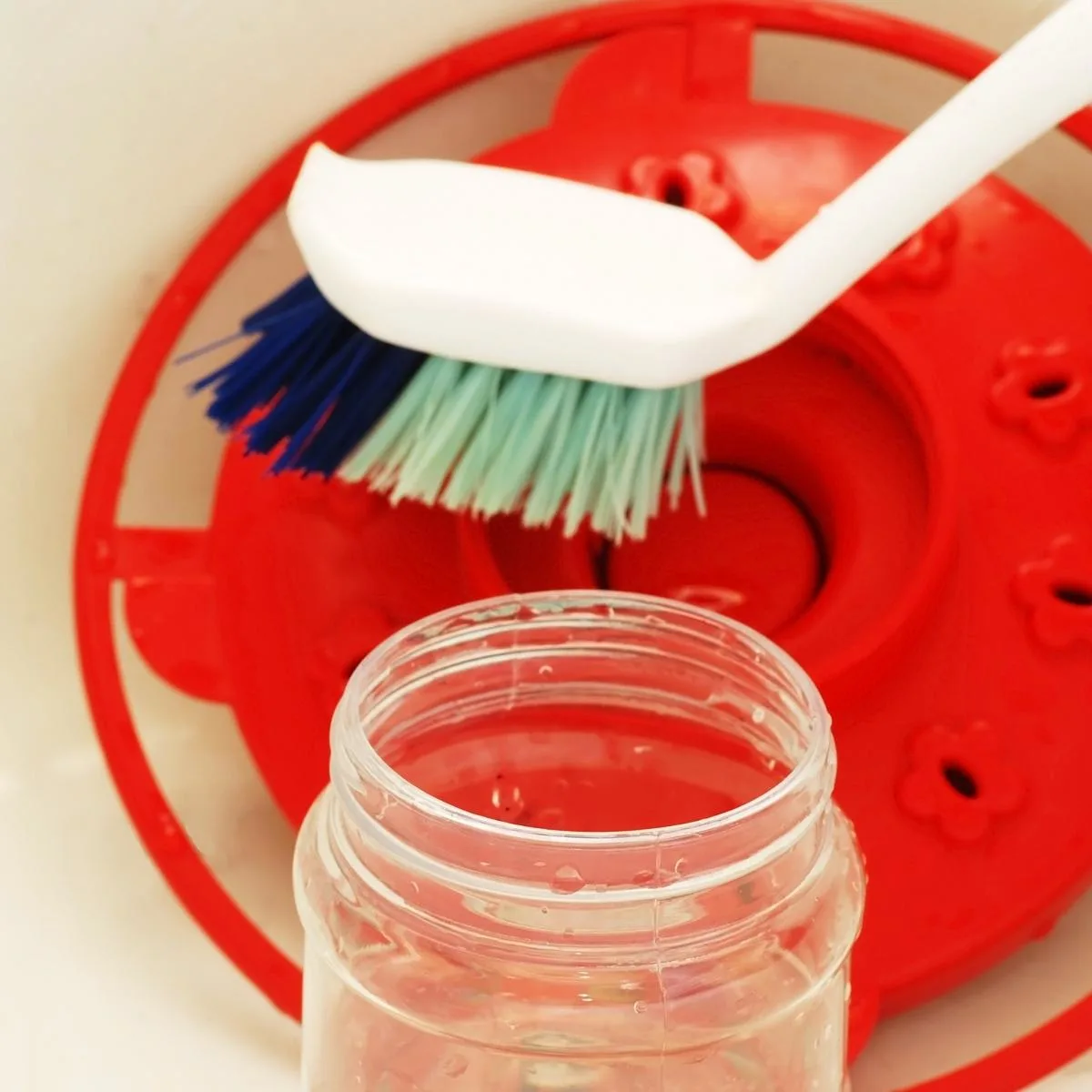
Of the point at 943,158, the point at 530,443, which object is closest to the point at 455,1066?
the point at 530,443

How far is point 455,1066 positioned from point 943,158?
311 millimetres

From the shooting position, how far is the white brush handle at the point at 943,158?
381 mm

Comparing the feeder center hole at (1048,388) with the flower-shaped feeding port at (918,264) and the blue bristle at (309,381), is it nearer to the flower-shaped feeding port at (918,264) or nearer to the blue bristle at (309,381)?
the flower-shaped feeding port at (918,264)

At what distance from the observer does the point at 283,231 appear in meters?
0.59

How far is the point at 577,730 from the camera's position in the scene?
1.46 ft

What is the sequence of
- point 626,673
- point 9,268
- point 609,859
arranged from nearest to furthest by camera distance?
point 609,859 → point 626,673 → point 9,268

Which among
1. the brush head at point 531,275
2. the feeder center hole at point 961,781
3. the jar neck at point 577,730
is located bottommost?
the feeder center hole at point 961,781

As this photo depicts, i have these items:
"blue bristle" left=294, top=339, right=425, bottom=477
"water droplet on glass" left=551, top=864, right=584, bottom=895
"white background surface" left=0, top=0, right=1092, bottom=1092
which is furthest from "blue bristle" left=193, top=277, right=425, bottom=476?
"water droplet on glass" left=551, top=864, right=584, bottom=895

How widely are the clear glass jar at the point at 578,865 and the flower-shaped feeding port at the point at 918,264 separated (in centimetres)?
17

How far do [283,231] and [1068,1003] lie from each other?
46 centimetres

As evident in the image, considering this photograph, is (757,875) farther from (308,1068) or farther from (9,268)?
(9,268)

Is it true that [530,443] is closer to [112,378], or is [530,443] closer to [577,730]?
[577,730]

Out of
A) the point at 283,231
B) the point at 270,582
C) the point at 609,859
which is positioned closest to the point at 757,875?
the point at 609,859

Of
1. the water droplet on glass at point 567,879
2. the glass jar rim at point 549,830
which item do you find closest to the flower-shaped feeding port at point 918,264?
the glass jar rim at point 549,830
